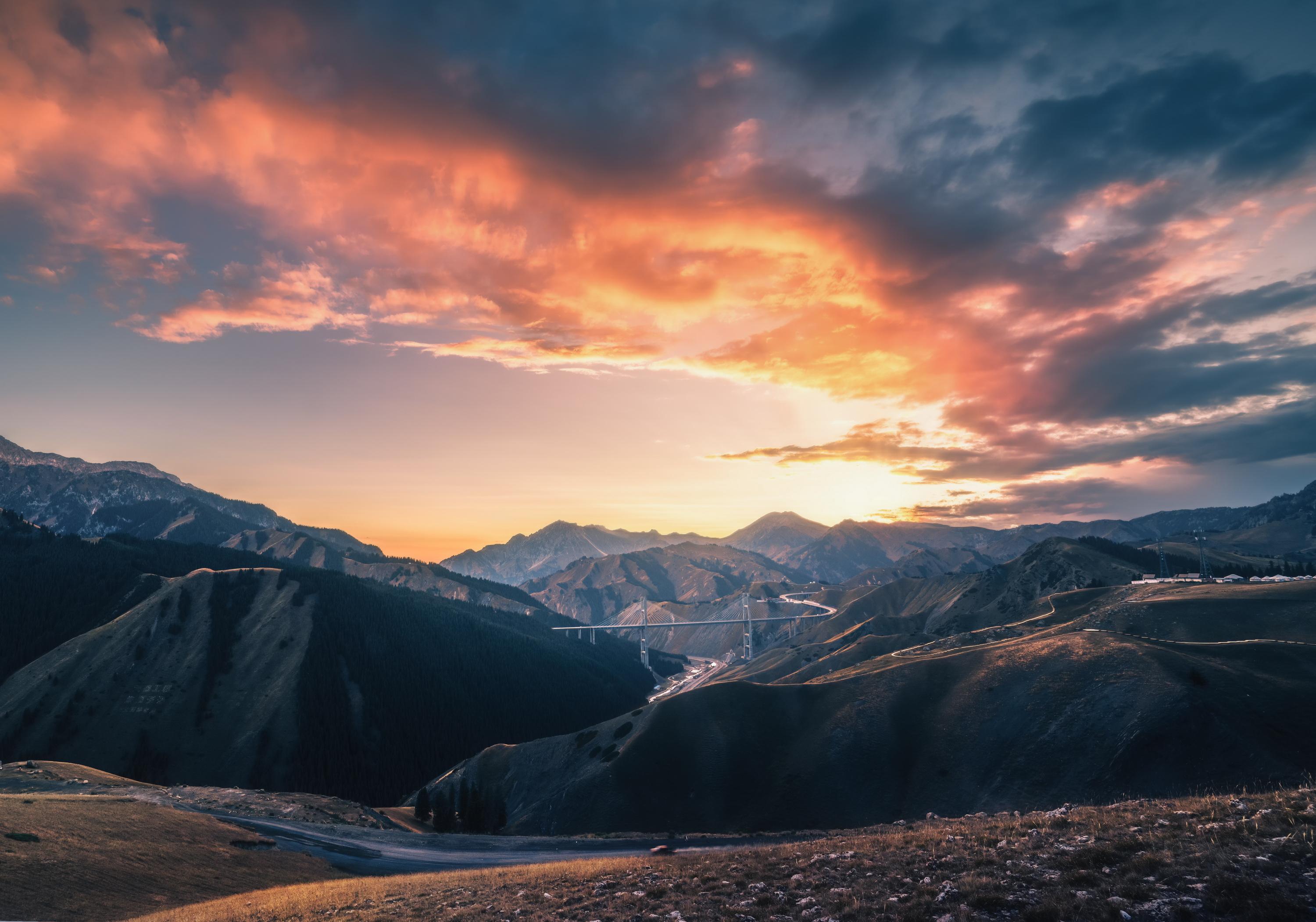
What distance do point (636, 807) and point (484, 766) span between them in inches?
2450

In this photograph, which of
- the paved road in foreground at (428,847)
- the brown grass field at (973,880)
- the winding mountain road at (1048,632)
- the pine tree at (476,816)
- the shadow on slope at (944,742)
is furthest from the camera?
the pine tree at (476,816)

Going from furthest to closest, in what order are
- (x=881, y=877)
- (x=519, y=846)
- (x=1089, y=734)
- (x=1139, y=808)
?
(x=1089, y=734), (x=519, y=846), (x=1139, y=808), (x=881, y=877)

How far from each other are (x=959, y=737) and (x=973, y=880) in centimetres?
9502

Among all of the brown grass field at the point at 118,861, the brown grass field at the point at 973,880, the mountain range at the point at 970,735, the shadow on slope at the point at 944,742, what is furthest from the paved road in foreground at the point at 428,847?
the shadow on slope at the point at 944,742

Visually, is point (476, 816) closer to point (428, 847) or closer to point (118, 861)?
point (428, 847)

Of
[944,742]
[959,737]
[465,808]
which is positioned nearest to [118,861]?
[465,808]

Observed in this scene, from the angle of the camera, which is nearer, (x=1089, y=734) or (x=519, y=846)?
(x=519, y=846)

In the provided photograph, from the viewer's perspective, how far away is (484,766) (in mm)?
154875

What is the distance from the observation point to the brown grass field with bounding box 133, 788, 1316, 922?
60.8 ft

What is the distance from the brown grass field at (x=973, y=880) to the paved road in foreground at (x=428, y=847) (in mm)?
29061

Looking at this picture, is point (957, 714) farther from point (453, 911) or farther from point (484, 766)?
point (484, 766)

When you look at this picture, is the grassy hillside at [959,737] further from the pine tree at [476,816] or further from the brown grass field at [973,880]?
the brown grass field at [973,880]

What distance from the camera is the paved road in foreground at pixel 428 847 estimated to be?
2525 inches

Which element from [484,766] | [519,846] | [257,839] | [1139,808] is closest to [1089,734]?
[1139,808]
